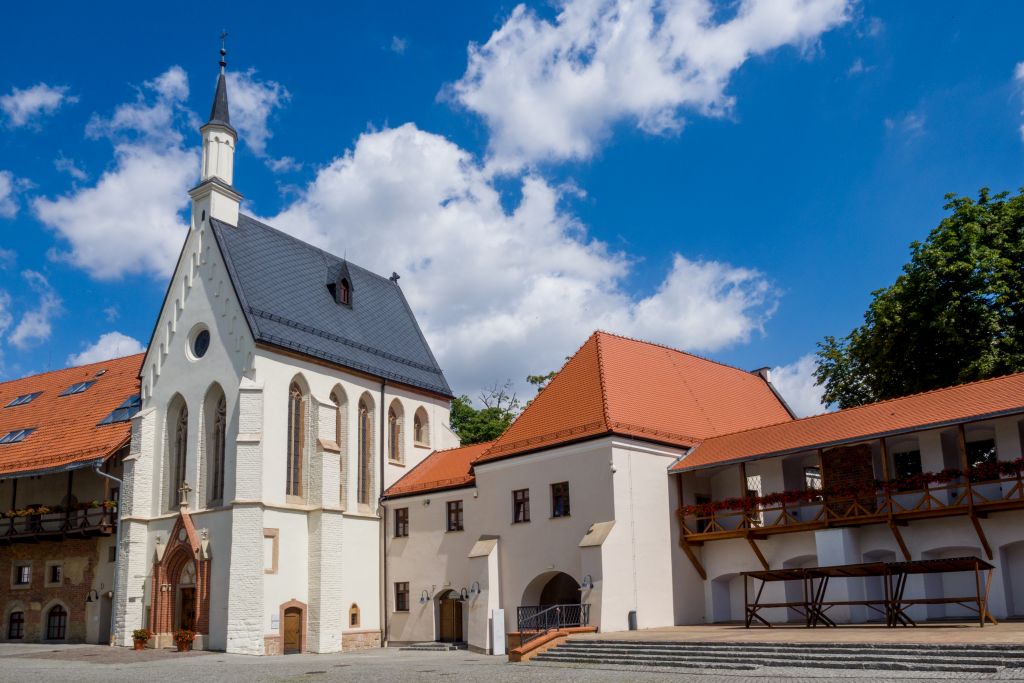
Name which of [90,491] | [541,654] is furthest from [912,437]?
[90,491]

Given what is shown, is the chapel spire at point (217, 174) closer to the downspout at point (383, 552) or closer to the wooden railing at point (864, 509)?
the downspout at point (383, 552)

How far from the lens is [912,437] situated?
2436 centimetres

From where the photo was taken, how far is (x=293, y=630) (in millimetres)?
30016

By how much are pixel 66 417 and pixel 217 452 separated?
1022cm

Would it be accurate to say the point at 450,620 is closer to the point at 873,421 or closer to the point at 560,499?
the point at 560,499

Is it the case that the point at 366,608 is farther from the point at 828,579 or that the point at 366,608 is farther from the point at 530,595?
the point at 828,579

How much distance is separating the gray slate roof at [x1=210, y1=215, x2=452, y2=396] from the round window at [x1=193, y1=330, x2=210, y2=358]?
7.43 feet

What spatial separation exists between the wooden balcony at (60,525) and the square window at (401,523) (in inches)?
374

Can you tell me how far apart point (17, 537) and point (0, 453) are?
14.0 ft

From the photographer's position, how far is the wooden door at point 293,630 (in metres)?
29.8

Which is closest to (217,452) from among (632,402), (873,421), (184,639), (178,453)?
(178,453)

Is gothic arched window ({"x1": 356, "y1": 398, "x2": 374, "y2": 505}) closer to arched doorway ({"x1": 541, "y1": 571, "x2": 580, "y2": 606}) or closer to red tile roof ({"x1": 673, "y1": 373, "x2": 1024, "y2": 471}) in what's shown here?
arched doorway ({"x1": 541, "y1": 571, "x2": 580, "y2": 606})

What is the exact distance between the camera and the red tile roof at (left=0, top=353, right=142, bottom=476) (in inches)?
1351

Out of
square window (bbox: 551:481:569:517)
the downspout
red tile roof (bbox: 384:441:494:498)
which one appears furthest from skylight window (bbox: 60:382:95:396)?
square window (bbox: 551:481:569:517)
